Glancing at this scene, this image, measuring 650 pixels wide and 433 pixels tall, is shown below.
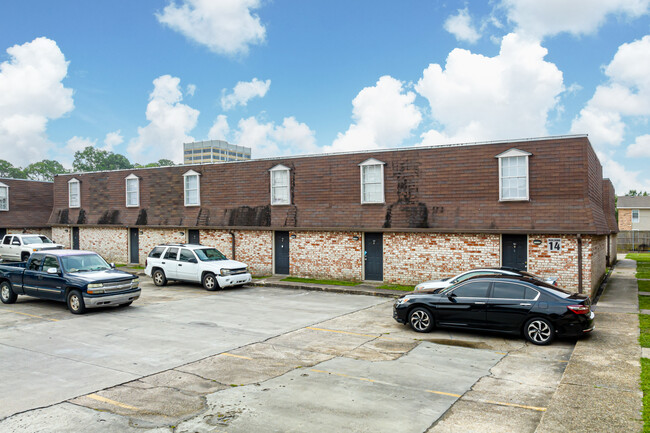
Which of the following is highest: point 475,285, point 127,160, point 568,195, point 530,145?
point 127,160

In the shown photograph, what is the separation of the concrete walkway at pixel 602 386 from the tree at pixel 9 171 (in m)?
110

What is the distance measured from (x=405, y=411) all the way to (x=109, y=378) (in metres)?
5.14

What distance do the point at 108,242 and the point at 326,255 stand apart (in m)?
15.7

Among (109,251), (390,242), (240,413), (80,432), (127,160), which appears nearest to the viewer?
(80,432)

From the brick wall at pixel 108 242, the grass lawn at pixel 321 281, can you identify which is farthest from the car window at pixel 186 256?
the brick wall at pixel 108 242

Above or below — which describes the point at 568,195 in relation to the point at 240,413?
above

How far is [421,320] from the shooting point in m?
12.0

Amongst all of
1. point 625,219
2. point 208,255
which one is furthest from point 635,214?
point 208,255

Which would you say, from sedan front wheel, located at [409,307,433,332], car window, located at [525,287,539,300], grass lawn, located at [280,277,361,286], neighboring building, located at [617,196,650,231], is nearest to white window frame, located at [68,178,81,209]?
grass lawn, located at [280,277,361,286]

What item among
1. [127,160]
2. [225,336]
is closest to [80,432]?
[225,336]

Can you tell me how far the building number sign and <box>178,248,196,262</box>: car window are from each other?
543 inches

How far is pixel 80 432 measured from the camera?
617cm

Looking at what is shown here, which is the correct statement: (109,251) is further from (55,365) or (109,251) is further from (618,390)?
(618,390)

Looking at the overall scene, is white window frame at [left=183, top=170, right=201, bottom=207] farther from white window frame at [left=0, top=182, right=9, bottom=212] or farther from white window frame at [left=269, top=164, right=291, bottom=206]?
white window frame at [left=0, top=182, right=9, bottom=212]
